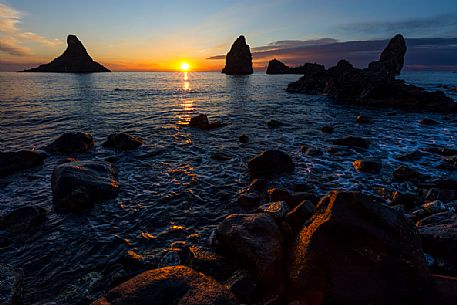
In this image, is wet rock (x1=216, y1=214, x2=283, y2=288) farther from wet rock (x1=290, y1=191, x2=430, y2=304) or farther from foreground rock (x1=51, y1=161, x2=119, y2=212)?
foreground rock (x1=51, y1=161, x2=119, y2=212)

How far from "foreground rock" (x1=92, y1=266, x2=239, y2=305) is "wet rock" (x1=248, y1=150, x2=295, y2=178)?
7.71m

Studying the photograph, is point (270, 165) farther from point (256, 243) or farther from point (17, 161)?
point (17, 161)

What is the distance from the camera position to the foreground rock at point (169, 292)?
14.1 feet

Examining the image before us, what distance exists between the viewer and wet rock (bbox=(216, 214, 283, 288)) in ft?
17.8

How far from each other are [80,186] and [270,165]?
321 inches

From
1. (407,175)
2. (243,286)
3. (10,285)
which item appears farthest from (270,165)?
(10,285)

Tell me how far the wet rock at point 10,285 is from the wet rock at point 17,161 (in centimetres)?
811

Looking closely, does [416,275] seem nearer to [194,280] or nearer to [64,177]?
[194,280]

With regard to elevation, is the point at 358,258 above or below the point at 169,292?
above

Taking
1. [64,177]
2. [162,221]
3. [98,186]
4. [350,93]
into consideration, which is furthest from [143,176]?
[350,93]

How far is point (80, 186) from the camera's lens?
9.59 m

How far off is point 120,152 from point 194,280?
508 inches

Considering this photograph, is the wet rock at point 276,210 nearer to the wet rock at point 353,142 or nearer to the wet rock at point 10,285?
the wet rock at point 10,285

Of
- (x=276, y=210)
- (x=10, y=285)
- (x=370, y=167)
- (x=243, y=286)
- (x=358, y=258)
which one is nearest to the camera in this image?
(x=358, y=258)
